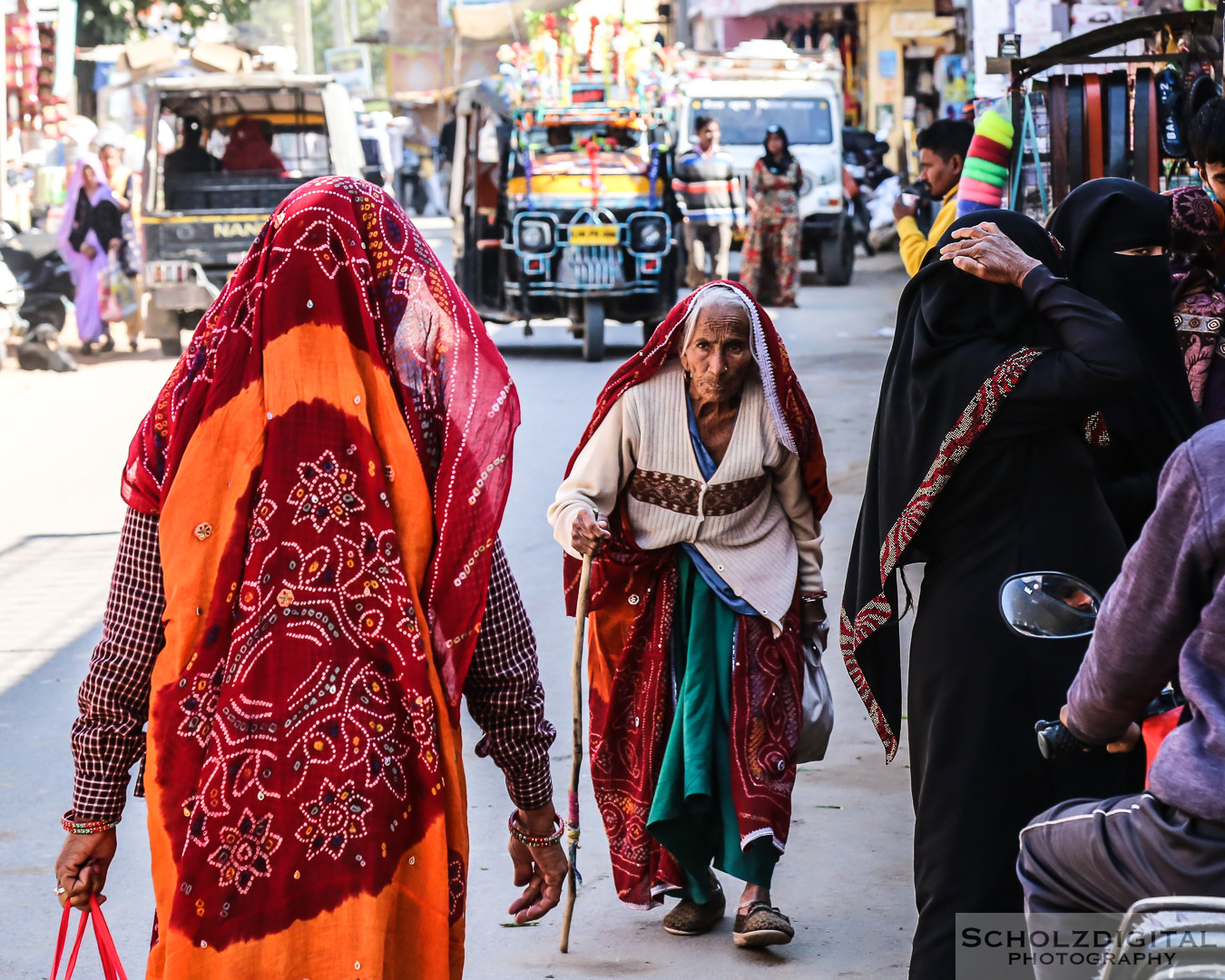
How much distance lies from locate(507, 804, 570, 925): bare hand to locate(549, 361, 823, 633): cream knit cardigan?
52.2 inches

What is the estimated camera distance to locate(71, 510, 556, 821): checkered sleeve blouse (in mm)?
2416

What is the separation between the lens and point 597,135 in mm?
14773

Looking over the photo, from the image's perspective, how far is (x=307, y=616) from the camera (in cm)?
233

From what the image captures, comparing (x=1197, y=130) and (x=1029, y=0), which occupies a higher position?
(x=1029, y=0)

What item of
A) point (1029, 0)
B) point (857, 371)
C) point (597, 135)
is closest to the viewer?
point (1029, 0)

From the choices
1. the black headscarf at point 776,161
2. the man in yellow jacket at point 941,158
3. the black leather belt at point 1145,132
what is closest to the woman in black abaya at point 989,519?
the black leather belt at point 1145,132

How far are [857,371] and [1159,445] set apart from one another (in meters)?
10.2

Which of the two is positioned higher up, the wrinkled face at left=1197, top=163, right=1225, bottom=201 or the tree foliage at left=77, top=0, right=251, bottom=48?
the tree foliage at left=77, top=0, right=251, bottom=48

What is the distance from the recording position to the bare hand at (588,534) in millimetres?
3787

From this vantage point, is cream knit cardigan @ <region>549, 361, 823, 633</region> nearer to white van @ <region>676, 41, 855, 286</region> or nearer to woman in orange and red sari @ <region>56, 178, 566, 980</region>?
woman in orange and red sari @ <region>56, 178, 566, 980</region>

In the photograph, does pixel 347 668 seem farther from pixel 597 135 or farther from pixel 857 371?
pixel 597 135

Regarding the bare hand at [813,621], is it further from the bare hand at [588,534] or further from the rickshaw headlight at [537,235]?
the rickshaw headlight at [537,235]

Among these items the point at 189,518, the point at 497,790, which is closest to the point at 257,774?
the point at 189,518

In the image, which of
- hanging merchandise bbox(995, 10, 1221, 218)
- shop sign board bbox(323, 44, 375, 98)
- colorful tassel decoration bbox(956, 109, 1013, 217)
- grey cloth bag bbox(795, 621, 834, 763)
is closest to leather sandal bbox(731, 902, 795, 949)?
grey cloth bag bbox(795, 621, 834, 763)
